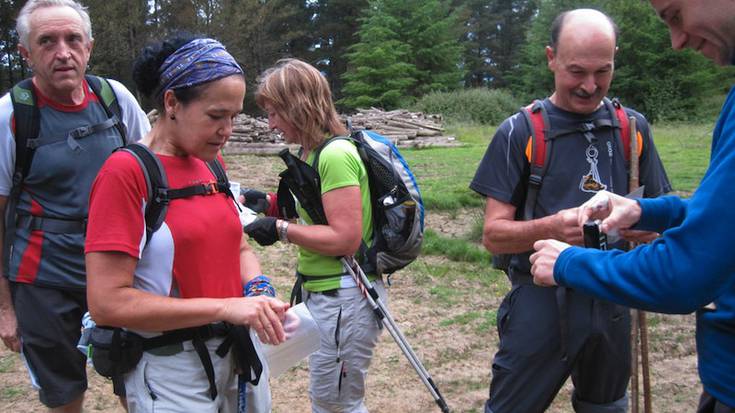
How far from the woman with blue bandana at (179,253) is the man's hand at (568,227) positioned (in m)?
1.14

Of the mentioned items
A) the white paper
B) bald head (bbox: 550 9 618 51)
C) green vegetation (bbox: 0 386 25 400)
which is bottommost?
green vegetation (bbox: 0 386 25 400)

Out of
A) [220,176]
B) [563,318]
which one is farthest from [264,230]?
[563,318]

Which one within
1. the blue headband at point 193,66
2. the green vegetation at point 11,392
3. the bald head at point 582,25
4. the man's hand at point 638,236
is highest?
the bald head at point 582,25

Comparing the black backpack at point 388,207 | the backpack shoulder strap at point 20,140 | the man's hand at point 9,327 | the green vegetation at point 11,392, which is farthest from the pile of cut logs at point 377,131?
the man's hand at point 9,327

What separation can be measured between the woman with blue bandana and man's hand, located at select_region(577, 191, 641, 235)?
111 cm

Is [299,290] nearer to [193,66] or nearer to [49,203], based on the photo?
[49,203]

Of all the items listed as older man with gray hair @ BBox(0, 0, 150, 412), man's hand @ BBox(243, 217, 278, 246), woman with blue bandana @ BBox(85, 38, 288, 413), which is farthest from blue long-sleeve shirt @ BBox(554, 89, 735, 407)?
older man with gray hair @ BBox(0, 0, 150, 412)

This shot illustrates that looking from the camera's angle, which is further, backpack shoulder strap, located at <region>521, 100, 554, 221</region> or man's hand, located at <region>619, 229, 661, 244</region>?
backpack shoulder strap, located at <region>521, 100, 554, 221</region>

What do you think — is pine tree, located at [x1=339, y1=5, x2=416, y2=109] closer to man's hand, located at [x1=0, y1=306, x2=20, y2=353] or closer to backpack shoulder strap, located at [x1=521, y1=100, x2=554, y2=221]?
backpack shoulder strap, located at [x1=521, y1=100, x2=554, y2=221]

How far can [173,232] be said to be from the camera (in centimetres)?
196

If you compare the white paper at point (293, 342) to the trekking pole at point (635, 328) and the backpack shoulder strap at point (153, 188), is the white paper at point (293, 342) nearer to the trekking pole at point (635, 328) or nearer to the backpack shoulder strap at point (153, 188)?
the backpack shoulder strap at point (153, 188)

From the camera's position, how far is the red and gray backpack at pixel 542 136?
2.70 meters

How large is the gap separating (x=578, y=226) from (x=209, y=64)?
4.80 feet

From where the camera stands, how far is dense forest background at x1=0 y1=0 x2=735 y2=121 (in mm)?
26609
